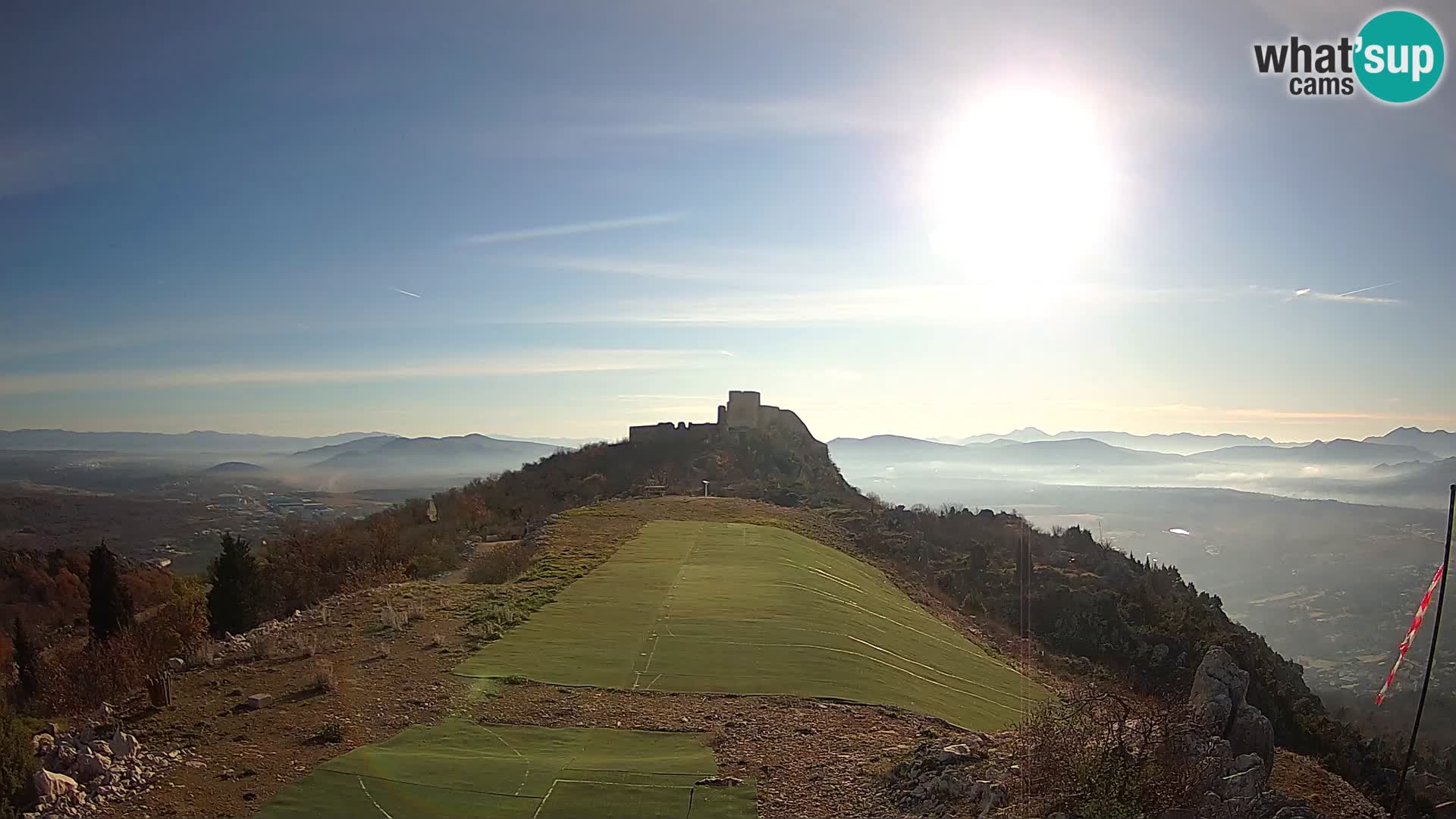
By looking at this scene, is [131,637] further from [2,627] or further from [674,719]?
[2,627]

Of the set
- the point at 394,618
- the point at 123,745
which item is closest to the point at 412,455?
the point at 394,618

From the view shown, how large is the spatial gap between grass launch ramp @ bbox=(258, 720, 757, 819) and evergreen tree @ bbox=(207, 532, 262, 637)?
37.9ft

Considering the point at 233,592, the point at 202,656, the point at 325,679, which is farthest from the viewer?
the point at 233,592

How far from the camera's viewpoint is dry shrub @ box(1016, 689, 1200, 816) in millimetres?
5641

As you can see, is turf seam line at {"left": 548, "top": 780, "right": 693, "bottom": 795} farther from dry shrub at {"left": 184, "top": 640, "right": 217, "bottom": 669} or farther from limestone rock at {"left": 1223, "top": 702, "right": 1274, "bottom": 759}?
dry shrub at {"left": 184, "top": 640, "right": 217, "bottom": 669}

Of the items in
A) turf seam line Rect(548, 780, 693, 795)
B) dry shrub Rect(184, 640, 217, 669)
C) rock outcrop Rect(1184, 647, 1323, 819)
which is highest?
rock outcrop Rect(1184, 647, 1323, 819)

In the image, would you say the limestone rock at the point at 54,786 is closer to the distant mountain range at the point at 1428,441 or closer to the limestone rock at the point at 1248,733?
the limestone rock at the point at 1248,733

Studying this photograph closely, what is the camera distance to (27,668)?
15766 millimetres

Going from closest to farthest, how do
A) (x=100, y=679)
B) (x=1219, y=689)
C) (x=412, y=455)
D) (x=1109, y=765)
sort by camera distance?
1. (x=1109, y=765)
2. (x=1219, y=689)
3. (x=100, y=679)
4. (x=412, y=455)

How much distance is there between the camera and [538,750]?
7.64 metres

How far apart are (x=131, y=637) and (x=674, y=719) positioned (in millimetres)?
9546

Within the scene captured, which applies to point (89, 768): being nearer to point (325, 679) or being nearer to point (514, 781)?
point (325, 679)

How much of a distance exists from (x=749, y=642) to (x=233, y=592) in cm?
1248

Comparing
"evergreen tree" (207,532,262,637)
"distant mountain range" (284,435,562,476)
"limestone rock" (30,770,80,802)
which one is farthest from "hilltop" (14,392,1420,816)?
"distant mountain range" (284,435,562,476)
